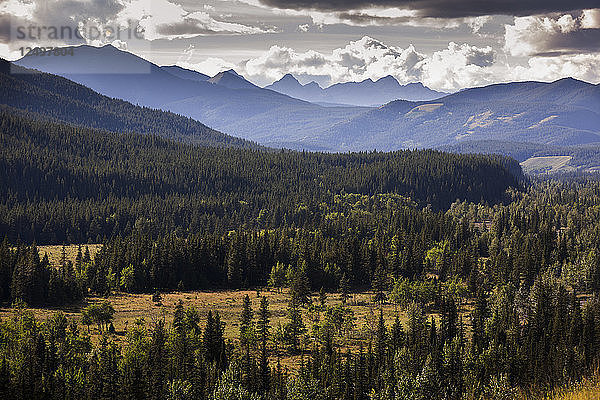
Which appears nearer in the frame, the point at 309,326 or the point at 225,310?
the point at 309,326

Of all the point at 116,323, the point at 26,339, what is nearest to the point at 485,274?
the point at 116,323

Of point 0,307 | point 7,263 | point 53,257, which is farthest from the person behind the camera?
point 53,257

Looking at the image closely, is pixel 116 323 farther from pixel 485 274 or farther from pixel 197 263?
pixel 485 274

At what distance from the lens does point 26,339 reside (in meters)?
90.0

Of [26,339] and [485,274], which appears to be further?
[485,274]

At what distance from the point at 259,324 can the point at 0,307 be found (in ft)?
215

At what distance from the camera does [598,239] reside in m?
198

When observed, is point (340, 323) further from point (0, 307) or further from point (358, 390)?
point (0, 307)

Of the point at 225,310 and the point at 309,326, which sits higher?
the point at 225,310

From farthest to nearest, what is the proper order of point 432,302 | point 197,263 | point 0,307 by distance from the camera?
point 197,263, point 432,302, point 0,307

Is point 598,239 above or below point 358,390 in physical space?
above

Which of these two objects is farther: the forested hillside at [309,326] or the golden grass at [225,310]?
the golden grass at [225,310]

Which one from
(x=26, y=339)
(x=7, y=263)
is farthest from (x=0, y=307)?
(x=26, y=339)

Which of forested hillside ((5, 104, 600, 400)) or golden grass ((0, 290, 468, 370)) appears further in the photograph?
golden grass ((0, 290, 468, 370))
